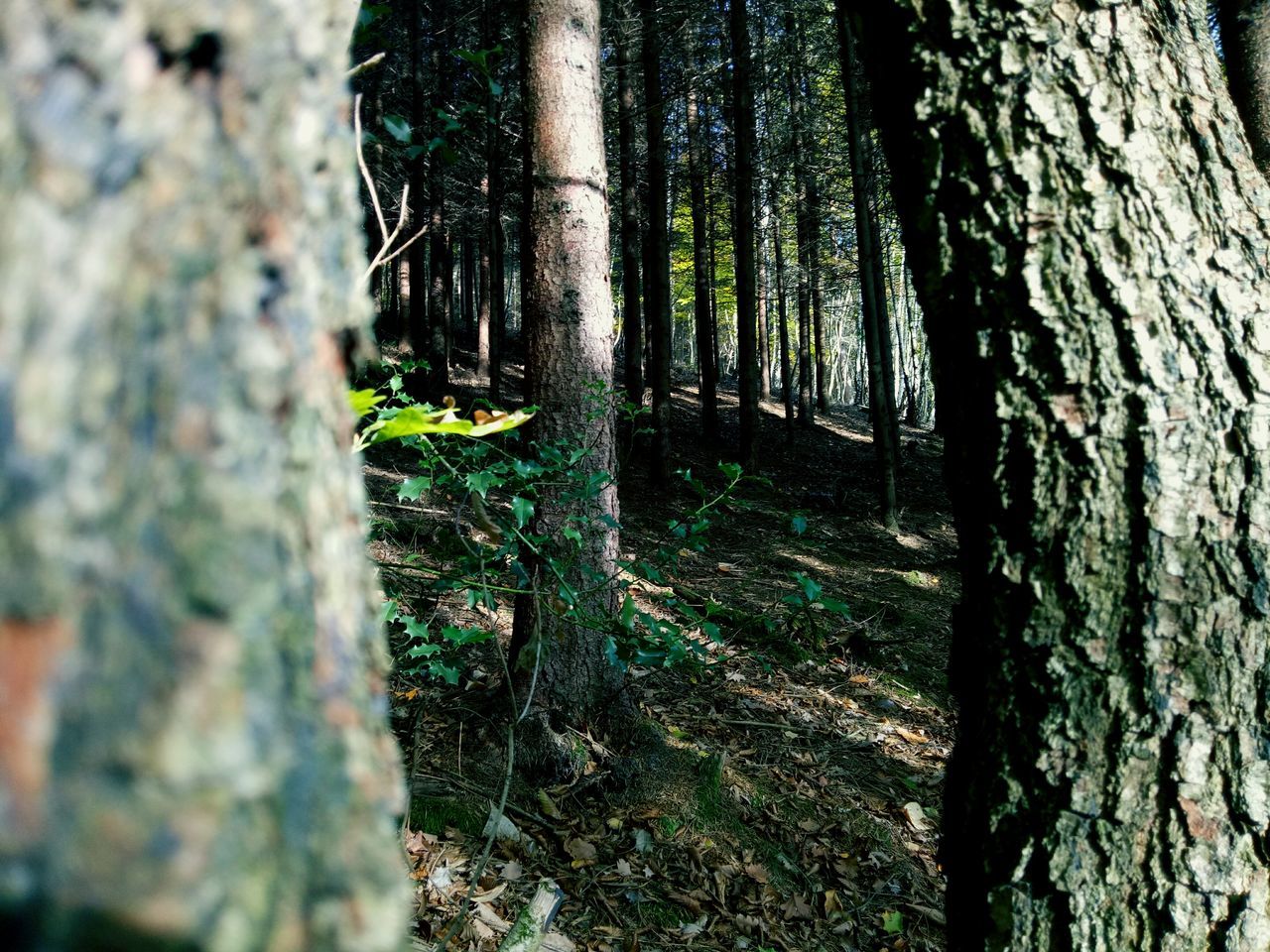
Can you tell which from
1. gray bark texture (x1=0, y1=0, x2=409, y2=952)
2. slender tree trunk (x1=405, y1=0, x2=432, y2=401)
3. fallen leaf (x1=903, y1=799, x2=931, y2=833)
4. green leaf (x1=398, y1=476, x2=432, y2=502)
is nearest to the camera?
gray bark texture (x1=0, y1=0, x2=409, y2=952)

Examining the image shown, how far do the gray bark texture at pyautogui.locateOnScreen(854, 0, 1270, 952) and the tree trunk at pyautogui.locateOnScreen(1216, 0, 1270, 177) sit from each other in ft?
9.71

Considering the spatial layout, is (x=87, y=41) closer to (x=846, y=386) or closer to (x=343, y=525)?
(x=343, y=525)

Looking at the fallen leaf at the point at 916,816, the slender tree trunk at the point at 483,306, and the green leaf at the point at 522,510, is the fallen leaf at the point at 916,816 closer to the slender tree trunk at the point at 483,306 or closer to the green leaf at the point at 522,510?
the green leaf at the point at 522,510

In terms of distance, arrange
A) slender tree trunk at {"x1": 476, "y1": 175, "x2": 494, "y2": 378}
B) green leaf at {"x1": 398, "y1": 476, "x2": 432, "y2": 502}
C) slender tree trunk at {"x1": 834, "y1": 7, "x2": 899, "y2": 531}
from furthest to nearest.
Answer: slender tree trunk at {"x1": 476, "y1": 175, "x2": 494, "y2": 378}, slender tree trunk at {"x1": 834, "y1": 7, "x2": 899, "y2": 531}, green leaf at {"x1": 398, "y1": 476, "x2": 432, "y2": 502}

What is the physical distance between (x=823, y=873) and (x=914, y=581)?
5.45 m

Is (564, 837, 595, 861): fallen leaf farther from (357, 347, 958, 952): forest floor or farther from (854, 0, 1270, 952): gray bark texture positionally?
(854, 0, 1270, 952): gray bark texture

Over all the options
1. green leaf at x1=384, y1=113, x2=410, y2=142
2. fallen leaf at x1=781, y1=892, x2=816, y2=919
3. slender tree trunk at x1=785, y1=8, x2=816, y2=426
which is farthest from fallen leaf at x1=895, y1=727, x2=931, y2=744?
slender tree trunk at x1=785, y1=8, x2=816, y2=426

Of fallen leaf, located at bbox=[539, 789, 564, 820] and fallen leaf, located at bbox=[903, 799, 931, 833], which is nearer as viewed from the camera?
fallen leaf, located at bbox=[539, 789, 564, 820]

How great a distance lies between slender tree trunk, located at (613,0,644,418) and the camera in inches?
397

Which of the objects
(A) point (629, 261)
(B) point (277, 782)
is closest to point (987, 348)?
(B) point (277, 782)

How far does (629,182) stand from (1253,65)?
8.24 metres

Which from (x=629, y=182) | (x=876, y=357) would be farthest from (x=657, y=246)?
(x=876, y=357)

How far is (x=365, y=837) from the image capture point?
563 mm

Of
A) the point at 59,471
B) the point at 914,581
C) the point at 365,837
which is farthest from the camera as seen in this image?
the point at 914,581
